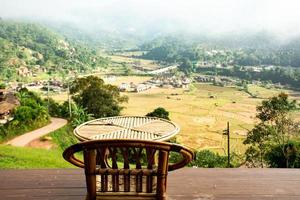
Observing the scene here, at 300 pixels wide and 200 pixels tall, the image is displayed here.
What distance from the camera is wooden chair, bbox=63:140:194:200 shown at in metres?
1.32

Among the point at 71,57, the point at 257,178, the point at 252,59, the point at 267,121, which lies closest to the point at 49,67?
the point at 71,57

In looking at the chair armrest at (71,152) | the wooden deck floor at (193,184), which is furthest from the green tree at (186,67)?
the chair armrest at (71,152)

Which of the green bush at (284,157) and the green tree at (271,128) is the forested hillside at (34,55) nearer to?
the green tree at (271,128)

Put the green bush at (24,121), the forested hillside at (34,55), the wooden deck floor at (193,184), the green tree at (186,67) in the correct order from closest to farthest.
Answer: the wooden deck floor at (193,184)
the green bush at (24,121)
the forested hillside at (34,55)
the green tree at (186,67)

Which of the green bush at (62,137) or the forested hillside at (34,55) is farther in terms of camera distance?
the forested hillside at (34,55)

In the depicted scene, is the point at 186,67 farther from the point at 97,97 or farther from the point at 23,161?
the point at 23,161

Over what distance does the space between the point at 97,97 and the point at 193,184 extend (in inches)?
599

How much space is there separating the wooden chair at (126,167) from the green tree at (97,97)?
15570 mm

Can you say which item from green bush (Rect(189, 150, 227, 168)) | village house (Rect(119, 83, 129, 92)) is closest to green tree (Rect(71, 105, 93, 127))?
green bush (Rect(189, 150, 227, 168))

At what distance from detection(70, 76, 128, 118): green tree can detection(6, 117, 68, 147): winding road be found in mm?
1815

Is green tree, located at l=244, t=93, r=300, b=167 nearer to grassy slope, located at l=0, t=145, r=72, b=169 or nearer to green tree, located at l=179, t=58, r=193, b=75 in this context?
grassy slope, located at l=0, t=145, r=72, b=169

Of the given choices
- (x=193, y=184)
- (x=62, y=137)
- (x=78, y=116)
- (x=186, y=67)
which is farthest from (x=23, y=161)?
(x=186, y=67)

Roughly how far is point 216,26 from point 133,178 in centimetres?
10256

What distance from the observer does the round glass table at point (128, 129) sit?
166 cm
